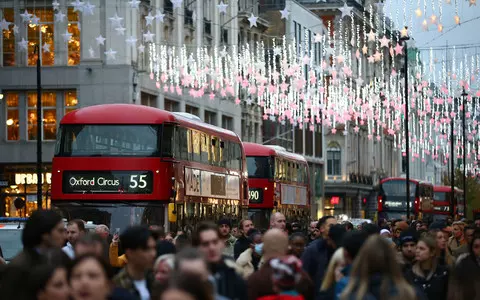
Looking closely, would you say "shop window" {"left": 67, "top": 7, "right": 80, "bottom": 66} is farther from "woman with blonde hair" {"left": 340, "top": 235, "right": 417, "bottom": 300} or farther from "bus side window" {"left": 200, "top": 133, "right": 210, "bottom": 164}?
"woman with blonde hair" {"left": 340, "top": 235, "right": 417, "bottom": 300}

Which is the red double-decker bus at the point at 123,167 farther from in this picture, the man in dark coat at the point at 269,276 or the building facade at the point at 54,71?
the building facade at the point at 54,71

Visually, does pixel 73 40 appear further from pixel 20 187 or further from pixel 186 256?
pixel 186 256

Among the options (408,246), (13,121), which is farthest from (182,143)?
(13,121)

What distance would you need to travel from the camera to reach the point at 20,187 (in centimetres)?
5256

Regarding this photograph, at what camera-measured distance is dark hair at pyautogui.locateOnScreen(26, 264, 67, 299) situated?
8.93m

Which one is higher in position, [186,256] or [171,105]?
[171,105]

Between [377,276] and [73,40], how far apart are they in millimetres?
44376

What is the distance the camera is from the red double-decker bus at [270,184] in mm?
42656

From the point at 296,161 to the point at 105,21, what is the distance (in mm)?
9167

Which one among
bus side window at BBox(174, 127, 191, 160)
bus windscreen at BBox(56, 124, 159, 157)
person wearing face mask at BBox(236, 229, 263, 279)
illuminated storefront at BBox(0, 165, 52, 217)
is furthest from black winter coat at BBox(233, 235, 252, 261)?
illuminated storefront at BBox(0, 165, 52, 217)

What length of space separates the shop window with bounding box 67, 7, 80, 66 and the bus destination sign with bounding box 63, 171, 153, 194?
2386 cm

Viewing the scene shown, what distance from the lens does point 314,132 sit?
9531cm

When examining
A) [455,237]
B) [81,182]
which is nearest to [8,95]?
[81,182]

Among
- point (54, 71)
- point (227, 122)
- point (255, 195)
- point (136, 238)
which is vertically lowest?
point (136, 238)
